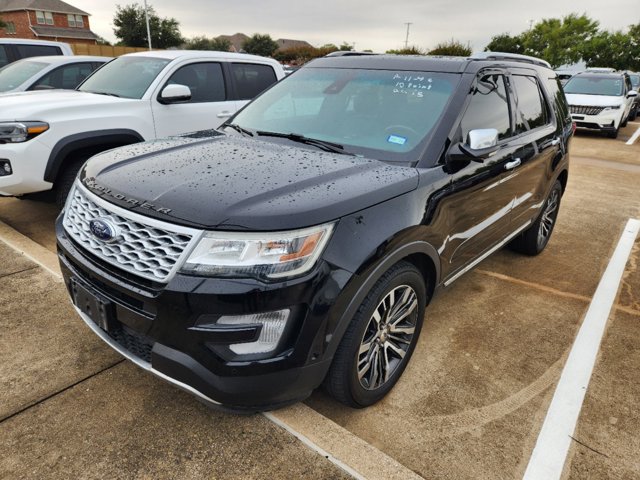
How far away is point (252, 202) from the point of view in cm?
195

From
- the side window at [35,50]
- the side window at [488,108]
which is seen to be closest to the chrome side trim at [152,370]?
the side window at [488,108]

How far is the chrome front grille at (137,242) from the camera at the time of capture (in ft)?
6.12

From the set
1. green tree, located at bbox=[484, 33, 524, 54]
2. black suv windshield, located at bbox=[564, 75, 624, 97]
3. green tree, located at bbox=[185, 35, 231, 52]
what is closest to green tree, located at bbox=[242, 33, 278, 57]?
green tree, located at bbox=[185, 35, 231, 52]

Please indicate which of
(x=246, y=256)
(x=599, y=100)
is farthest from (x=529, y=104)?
(x=599, y=100)

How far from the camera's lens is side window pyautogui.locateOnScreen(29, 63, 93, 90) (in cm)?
681

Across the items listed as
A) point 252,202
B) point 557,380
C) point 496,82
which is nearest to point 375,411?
point 557,380

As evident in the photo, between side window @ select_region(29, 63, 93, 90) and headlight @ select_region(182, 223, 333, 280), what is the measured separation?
6.34 meters

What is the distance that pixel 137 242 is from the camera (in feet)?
6.46

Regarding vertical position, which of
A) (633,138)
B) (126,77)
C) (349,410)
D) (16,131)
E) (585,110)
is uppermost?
(126,77)

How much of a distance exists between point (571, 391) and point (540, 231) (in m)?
2.21

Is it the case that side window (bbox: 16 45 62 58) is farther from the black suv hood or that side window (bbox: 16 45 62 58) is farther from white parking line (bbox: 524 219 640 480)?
white parking line (bbox: 524 219 640 480)

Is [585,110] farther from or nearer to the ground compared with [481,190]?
nearer to the ground

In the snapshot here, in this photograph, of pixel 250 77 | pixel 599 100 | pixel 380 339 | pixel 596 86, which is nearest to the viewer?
pixel 380 339

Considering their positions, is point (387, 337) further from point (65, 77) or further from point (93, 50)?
point (93, 50)
